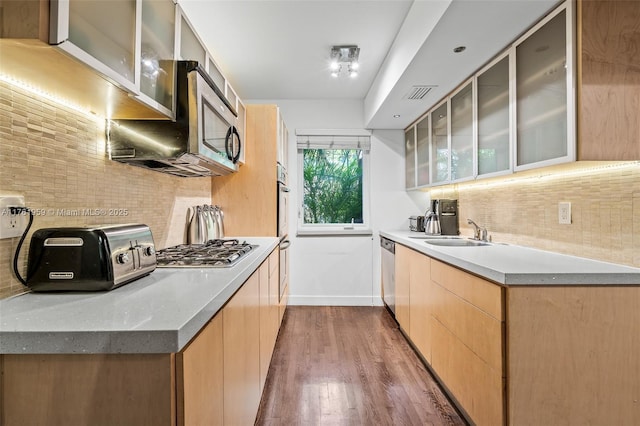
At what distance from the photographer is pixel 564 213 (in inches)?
66.3

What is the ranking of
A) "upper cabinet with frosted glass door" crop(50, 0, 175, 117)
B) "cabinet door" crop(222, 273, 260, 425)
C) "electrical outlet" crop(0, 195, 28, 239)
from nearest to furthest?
"upper cabinet with frosted glass door" crop(50, 0, 175, 117), "electrical outlet" crop(0, 195, 28, 239), "cabinet door" crop(222, 273, 260, 425)

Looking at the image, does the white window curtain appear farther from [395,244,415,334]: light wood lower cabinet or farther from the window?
[395,244,415,334]: light wood lower cabinet

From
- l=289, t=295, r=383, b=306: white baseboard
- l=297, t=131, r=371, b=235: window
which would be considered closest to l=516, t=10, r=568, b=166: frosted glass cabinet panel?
l=297, t=131, r=371, b=235: window

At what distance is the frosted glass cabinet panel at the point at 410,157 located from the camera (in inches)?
132

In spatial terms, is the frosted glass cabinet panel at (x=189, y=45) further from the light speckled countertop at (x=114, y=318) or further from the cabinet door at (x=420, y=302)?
the cabinet door at (x=420, y=302)

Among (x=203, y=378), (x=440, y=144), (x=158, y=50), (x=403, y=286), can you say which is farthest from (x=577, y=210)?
(x=158, y=50)

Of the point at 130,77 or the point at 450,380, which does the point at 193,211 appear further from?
the point at 450,380

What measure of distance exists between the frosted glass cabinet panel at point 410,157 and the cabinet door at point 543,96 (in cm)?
169

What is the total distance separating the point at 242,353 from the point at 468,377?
1.15 metres

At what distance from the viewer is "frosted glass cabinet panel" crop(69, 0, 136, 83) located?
2.67ft

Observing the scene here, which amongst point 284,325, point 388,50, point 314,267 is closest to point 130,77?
point 388,50

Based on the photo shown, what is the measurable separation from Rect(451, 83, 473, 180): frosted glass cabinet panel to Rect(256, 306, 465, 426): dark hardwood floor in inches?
59.6

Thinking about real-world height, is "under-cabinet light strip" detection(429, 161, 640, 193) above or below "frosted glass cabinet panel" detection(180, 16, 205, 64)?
below

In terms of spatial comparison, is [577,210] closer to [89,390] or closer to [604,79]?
[604,79]
